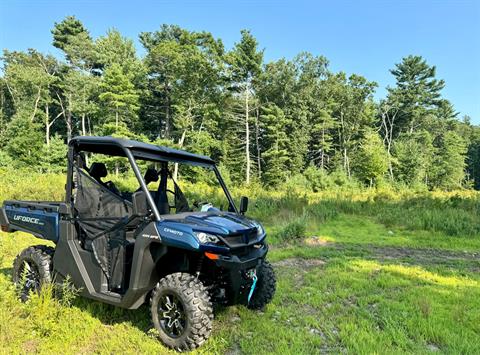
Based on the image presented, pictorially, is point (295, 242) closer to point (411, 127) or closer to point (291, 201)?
point (291, 201)

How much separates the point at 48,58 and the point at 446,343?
48783 mm

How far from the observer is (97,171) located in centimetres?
422

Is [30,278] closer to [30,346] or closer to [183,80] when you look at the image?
[30,346]

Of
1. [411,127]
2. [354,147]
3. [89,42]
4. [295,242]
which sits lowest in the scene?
[295,242]

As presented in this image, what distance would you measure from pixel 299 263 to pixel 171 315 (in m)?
3.79

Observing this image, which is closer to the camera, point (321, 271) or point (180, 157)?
point (180, 157)

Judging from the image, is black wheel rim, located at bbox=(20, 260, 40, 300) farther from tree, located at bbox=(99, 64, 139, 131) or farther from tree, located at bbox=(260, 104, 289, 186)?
tree, located at bbox=(260, 104, 289, 186)

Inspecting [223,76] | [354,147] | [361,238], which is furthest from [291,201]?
[354,147]

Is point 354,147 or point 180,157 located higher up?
point 354,147

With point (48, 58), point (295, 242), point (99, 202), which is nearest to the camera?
point (99, 202)

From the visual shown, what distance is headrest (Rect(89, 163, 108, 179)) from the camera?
13.6 feet

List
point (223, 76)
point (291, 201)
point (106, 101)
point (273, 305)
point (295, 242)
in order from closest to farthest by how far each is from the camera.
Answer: point (273, 305), point (295, 242), point (291, 201), point (106, 101), point (223, 76)

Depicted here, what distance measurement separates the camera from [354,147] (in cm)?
4931

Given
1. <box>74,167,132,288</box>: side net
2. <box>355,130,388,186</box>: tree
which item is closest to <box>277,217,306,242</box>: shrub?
<box>74,167,132,288</box>: side net
